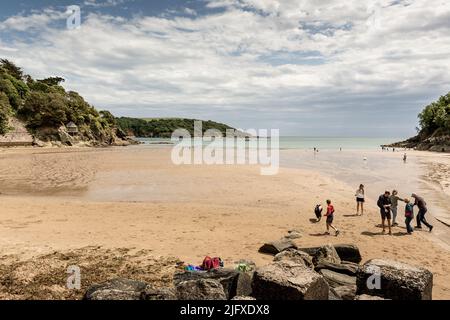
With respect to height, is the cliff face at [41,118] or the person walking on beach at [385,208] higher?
the cliff face at [41,118]

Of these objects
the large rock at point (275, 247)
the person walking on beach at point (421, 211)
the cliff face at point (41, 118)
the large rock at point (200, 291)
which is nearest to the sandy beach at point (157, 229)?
the large rock at point (275, 247)

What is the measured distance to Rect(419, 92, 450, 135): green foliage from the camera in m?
95.7

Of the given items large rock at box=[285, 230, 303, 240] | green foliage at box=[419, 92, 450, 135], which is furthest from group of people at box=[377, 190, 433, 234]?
green foliage at box=[419, 92, 450, 135]

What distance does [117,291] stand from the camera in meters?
7.13

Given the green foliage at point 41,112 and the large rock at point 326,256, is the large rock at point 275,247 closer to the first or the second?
the large rock at point 326,256

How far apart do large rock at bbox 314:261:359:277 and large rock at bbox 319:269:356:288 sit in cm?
30

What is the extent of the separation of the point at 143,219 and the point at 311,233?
8509 millimetres

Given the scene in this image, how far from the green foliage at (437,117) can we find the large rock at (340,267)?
9973 centimetres

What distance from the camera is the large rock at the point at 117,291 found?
6.96m

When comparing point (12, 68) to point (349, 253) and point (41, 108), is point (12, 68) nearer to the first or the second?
point (41, 108)

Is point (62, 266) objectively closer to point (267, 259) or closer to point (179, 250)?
point (179, 250)

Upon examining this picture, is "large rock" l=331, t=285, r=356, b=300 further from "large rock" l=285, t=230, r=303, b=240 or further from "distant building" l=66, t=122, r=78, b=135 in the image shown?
"distant building" l=66, t=122, r=78, b=135
